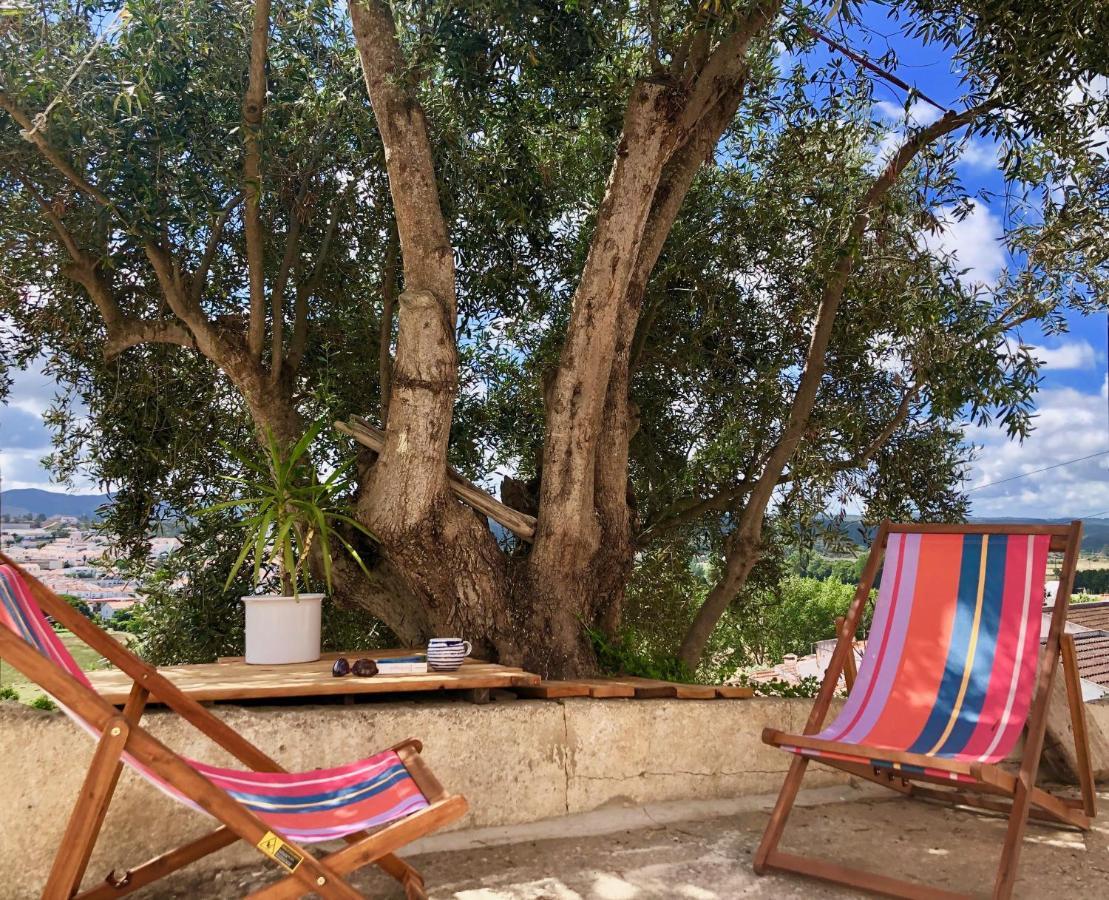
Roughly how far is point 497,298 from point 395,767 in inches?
171

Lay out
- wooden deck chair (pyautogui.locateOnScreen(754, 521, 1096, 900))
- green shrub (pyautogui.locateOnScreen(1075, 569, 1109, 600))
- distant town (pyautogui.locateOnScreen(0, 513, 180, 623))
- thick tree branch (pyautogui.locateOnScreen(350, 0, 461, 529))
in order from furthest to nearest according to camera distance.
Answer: distant town (pyautogui.locateOnScreen(0, 513, 180, 623)) → green shrub (pyautogui.locateOnScreen(1075, 569, 1109, 600)) → thick tree branch (pyautogui.locateOnScreen(350, 0, 461, 529)) → wooden deck chair (pyautogui.locateOnScreen(754, 521, 1096, 900))

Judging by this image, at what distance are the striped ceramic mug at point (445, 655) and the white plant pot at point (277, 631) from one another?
25.7 inches

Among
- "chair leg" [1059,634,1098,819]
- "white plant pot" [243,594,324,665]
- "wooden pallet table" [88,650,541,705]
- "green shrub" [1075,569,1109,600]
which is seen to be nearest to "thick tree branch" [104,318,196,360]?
"white plant pot" [243,594,324,665]

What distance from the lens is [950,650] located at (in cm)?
338

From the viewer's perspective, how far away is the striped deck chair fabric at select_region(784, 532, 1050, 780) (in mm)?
3035

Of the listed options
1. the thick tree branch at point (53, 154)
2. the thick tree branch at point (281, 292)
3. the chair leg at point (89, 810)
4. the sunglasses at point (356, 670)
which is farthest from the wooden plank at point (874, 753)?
the thick tree branch at point (53, 154)

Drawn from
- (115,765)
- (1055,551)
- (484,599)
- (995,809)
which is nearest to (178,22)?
(484,599)

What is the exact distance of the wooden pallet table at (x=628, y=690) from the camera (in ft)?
11.8

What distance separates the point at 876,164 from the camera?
277 inches

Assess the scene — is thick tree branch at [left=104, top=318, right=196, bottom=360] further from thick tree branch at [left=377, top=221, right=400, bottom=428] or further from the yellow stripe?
the yellow stripe

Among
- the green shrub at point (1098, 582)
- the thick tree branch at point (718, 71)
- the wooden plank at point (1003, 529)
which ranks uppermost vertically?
the thick tree branch at point (718, 71)

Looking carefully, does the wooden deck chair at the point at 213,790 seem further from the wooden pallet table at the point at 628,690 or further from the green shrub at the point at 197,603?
the green shrub at the point at 197,603

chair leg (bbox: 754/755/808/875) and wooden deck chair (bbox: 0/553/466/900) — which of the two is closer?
wooden deck chair (bbox: 0/553/466/900)

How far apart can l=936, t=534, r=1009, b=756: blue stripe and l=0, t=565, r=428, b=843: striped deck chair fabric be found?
173 cm
